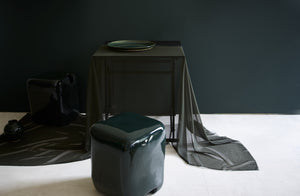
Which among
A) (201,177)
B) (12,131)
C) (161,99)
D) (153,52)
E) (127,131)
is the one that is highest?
(153,52)

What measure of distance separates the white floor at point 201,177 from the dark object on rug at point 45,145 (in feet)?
0.29

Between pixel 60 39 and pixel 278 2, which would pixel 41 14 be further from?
pixel 278 2

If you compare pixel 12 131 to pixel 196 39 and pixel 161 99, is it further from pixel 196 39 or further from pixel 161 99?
pixel 196 39

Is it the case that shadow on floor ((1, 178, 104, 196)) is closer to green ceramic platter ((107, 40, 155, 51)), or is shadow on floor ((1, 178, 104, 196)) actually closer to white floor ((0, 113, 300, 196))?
white floor ((0, 113, 300, 196))

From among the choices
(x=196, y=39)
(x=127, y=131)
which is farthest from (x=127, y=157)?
(x=196, y=39)

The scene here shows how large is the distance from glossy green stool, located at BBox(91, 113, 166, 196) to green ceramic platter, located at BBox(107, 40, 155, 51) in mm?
744

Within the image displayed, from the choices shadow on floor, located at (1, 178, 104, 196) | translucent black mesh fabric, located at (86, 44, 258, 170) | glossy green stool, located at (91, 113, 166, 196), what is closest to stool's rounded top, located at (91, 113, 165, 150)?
Result: glossy green stool, located at (91, 113, 166, 196)

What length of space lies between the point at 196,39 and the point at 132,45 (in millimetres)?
670

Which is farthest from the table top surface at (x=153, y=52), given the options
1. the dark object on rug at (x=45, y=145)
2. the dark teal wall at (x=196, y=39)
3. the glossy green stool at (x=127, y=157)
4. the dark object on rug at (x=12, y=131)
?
the dark object on rug at (x=12, y=131)

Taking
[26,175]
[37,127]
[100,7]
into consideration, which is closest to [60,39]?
[100,7]

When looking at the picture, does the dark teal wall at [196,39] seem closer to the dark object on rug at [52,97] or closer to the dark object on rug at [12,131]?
the dark object on rug at [52,97]

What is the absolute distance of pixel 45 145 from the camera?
8.89 ft

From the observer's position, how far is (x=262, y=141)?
9.14 feet

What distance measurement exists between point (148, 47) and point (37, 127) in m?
1.30
